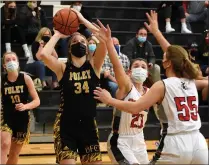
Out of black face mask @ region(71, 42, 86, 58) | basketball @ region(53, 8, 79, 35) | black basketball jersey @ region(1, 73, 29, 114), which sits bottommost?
black basketball jersey @ region(1, 73, 29, 114)

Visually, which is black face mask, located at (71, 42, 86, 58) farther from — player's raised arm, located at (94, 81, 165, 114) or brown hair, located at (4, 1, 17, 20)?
brown hair, located at (4, 1, 17, 20)

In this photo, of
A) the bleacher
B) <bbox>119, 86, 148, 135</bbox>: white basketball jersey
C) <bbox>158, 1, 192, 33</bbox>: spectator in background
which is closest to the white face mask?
<bbox>119, 86, 148, 135</bbox>: white basketball jersey

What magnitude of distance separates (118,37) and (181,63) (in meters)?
6.50

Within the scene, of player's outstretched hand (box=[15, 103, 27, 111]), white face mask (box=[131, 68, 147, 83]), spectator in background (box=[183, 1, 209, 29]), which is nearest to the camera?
white face mask (box=[131, 68, 147, 83])

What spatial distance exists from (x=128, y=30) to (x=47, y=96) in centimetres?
315

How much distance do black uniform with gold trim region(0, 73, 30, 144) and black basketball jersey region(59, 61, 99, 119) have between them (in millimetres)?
1211

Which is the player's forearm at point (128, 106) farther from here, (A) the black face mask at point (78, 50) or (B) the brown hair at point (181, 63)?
(A) the black face mask at point (78, 50)

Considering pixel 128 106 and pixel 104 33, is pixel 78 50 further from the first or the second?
pixel 128 106

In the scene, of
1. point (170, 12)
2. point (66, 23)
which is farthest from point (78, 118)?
point (170, 12)

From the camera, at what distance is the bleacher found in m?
8.07

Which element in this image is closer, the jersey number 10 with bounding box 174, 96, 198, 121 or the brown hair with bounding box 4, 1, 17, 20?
the jersey number 10 with bounding box 174, 96, 198, 121

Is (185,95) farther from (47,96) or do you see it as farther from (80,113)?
(47,96)

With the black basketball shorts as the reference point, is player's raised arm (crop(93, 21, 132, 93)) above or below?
above

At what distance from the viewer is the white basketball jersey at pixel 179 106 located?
3.75m
